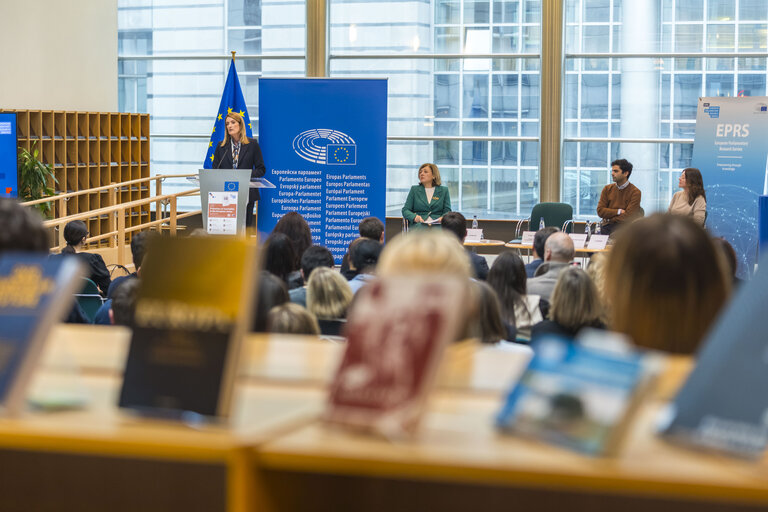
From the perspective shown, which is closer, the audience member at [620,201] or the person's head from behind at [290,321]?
the person's head from behind at [290,321]

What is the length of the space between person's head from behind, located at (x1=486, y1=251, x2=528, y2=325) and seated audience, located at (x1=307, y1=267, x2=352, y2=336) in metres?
0.84

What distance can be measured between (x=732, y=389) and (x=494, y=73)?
38.2ft

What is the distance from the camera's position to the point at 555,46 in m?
12.0

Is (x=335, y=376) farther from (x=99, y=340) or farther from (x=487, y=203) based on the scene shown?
(x=487, y=203)

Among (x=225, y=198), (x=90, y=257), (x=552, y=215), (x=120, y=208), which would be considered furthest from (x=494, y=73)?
(x=90, y=257)

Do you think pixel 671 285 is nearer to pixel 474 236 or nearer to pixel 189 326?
pixel 189 326

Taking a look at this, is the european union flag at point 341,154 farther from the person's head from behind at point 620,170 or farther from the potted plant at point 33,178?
the potted plant at point 33,178

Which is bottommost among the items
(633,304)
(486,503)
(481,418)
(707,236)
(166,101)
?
(486,503)

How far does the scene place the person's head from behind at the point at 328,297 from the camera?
3.72m

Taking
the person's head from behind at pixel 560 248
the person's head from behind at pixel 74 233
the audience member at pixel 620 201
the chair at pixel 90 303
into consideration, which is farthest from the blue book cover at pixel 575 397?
the audience member at pixel 620 201

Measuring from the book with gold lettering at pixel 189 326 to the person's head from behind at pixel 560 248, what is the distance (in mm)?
4194

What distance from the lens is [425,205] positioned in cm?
941

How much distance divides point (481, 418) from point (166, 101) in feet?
42.5

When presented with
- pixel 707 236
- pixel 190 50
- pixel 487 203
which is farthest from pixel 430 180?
pixel 707 236
